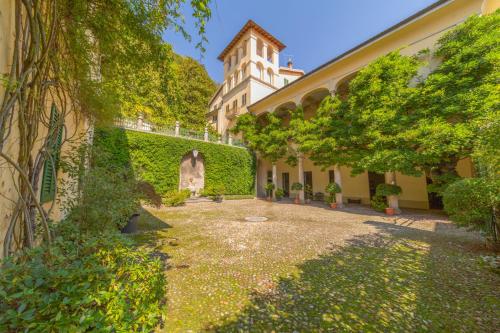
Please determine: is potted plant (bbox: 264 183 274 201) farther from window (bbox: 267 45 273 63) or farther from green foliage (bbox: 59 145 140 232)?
window (bbox: 267 45 273 63)

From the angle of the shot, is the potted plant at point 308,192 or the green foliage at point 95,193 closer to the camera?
the green foliage at point 95,193

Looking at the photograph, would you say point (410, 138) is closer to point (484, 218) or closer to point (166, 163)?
point (484, 218)

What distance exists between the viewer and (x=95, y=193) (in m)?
3.41

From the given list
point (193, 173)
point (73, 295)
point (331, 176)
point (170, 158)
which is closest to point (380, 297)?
point (73, 295)

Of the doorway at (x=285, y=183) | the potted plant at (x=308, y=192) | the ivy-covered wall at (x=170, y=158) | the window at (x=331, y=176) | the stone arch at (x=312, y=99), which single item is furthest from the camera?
the doorway at (x=285, y=183)

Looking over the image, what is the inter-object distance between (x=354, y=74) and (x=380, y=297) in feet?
43.7

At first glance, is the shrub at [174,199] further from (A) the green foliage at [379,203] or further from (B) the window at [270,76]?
(B) the window at [270,76]

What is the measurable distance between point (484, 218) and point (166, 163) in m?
14.4

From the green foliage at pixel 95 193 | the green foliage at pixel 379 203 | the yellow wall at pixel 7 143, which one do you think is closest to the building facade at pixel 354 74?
the green foliage at pixel 379 203

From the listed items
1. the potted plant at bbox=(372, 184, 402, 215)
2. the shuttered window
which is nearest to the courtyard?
the shuttered window

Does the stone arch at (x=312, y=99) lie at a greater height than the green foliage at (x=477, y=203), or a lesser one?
greater

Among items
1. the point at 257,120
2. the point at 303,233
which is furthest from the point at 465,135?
the point at 257,120

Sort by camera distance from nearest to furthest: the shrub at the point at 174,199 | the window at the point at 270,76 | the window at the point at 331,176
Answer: the shrub at the point at 174,199 < the window at the point at 331,176 < the window at the point at 270,76

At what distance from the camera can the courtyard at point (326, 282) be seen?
2271mm
